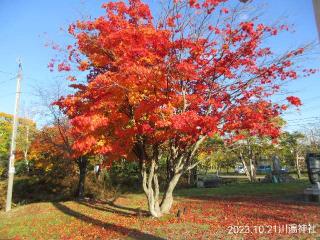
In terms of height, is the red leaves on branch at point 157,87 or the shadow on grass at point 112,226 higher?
→ the red leaves on branch at point 157,87

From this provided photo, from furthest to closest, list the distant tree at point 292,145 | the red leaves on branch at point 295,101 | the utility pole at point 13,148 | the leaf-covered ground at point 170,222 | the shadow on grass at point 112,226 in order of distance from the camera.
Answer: the distant tree at point 292,145, the utility pole at point 13,148, the red leaves on branch at point 295,101, the shadow on grass at point 112,226, the leaf-covered ground at point 170,222

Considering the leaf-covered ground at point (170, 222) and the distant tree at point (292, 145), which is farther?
the distant tree at point (292, 145)

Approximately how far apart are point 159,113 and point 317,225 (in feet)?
21.4

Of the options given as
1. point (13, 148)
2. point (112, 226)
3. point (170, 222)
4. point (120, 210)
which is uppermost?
point (13, 148)

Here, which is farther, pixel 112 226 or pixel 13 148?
pixel 13 148

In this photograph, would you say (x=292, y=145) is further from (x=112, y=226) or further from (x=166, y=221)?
(x=112, y=226)

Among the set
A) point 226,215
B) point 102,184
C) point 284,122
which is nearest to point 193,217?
point 226,215

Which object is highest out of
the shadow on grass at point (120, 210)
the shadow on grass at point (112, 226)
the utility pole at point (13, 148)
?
the utility pole at point (13, 148)

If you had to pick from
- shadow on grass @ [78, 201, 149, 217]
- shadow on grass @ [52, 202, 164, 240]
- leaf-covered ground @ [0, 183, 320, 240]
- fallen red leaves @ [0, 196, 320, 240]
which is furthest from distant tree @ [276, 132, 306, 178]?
shadow on grass @ [52, 202, 164, 240]

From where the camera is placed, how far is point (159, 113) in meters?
12.6

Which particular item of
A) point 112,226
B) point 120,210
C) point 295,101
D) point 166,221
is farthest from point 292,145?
point 112,226

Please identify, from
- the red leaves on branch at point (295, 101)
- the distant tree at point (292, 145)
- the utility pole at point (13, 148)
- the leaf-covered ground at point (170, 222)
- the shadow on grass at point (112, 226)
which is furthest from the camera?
the distant tree at point (292, 145)

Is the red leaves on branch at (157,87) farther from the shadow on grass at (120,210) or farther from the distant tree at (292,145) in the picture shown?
the distant tree at (292,145)

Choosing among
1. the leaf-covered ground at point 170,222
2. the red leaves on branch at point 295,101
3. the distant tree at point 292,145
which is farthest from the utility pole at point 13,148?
the distant tree at point 292,145
